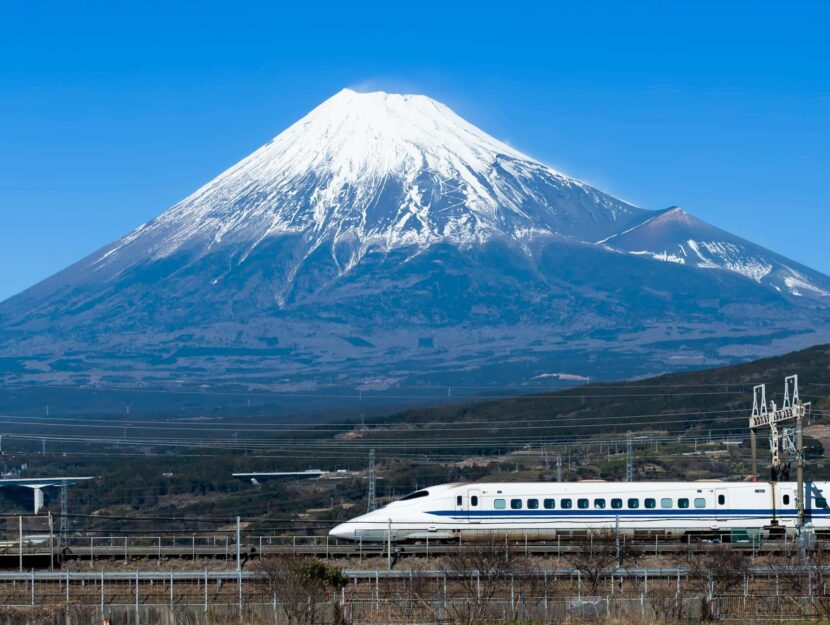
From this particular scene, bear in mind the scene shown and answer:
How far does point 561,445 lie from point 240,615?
87.3 meters

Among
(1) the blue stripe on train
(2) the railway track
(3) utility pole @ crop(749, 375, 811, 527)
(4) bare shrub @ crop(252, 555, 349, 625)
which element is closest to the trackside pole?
(2) the railway track

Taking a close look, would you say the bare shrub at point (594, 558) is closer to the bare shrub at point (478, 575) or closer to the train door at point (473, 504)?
the bare shrub at point (478, 575)

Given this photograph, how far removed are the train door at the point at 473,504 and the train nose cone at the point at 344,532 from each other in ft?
15.5

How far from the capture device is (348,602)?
172ft

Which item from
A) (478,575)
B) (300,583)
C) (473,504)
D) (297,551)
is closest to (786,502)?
(473,504)

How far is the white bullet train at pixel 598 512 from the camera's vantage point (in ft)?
218

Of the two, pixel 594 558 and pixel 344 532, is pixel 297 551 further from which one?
pixel 594 558

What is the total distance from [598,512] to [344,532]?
10153 mm

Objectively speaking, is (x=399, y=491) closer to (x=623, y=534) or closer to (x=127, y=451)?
(x=623, y=534)

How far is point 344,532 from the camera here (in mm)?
66250

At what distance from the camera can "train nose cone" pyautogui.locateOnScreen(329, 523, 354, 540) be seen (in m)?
66.1

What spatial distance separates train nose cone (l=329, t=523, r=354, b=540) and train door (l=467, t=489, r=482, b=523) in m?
4.71

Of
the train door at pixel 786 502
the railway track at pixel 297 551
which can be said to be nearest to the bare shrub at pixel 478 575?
the railway track at pixel 297 551

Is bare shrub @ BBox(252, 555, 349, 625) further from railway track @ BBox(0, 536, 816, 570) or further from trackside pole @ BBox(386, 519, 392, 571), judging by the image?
railway track @ BBox(0, 536, 816, 570)
